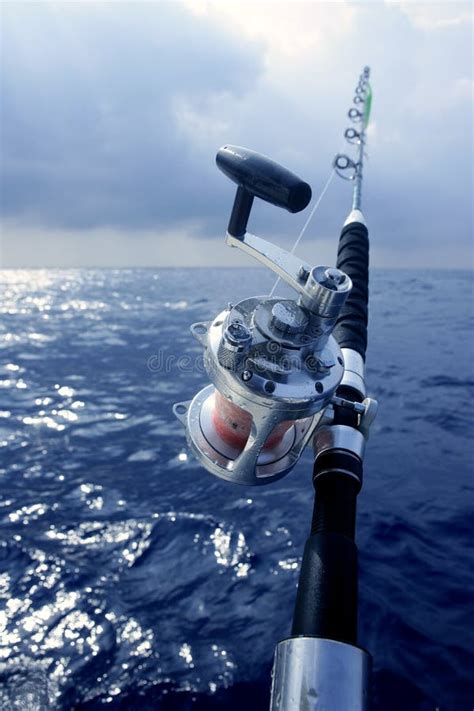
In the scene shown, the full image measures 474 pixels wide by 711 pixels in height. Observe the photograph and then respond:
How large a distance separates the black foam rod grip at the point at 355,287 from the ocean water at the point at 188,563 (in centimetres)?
125

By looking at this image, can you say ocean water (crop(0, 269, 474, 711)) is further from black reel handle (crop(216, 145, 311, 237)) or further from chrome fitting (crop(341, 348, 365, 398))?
black reel handle (crop(216, 145, 311, 237))

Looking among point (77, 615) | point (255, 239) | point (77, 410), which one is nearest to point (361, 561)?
point (77, 615)

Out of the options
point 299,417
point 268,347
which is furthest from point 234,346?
point 299,417

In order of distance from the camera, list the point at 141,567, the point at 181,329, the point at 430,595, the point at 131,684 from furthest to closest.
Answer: the point at 181,329
the point at 141,567
the point at 430,595
the point at 131,684

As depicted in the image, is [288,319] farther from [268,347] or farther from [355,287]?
[355,287]

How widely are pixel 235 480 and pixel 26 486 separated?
5.79m

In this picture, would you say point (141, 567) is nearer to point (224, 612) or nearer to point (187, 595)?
point (187, 595)

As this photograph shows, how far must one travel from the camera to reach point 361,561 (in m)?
4.82

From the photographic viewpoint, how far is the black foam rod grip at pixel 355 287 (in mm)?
2102

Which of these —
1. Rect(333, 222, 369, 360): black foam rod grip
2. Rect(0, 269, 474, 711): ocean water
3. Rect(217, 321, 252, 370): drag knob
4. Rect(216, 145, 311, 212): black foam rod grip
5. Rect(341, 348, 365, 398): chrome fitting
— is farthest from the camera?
Rect(0, 269, 474, 711): ocean water

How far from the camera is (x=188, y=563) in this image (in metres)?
4.84

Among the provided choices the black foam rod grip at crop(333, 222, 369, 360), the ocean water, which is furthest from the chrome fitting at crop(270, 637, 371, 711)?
the ocean water

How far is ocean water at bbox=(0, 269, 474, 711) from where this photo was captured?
3492 millimetres

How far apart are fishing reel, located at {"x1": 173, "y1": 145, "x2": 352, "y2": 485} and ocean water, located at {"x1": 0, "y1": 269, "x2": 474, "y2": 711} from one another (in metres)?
1.47
